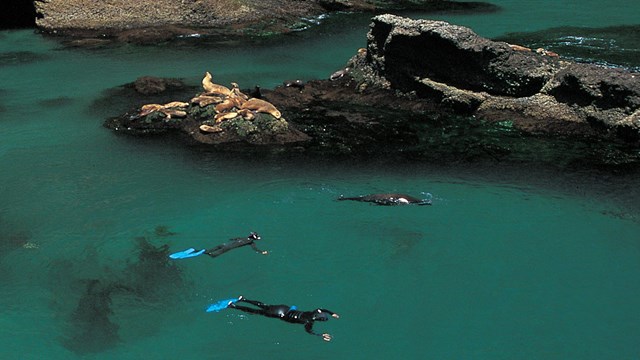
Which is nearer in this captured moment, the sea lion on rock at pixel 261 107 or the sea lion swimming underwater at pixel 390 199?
the sea lion swimming underwater at pixel 390 199

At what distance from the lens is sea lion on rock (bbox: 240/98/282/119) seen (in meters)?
18.1

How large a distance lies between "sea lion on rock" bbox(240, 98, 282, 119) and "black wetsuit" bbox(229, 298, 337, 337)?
26.8ft

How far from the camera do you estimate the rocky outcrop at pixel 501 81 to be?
1777cm

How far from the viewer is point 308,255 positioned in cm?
1252

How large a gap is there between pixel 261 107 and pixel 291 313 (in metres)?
8.87

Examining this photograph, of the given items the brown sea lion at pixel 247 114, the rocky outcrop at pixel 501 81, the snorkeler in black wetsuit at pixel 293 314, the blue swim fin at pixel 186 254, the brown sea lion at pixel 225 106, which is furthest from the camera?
the brown sea lion at pixel 225 106

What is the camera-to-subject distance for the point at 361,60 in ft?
74.3

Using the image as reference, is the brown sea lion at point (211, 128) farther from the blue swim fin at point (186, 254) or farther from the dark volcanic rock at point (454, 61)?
the dark volcanic rock at point (454, 61)

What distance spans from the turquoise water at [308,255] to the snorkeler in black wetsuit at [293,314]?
20 centimetres

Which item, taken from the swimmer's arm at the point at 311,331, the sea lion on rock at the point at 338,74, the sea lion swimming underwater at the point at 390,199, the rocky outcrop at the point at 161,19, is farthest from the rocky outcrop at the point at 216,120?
the rocky outcrop at the point at 161,19

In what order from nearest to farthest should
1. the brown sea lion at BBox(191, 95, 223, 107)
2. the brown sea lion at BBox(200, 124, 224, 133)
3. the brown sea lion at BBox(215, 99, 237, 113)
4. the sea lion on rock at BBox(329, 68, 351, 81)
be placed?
the brown sea lion at BBox(200, 124, 224, 133) → the brown sea lion at BBox(215, 99, 237, 113) → the brown sea lion at BBox(191, 95, 223, 107) → the sea lion on rock at BBox(329, 68, 351, 81)

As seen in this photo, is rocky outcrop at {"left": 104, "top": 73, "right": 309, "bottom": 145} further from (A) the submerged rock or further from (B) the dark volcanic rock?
(B) the dark volcanic rock

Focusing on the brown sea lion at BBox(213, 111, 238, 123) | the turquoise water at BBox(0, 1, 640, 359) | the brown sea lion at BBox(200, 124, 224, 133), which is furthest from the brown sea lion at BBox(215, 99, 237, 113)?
the turquoise water at BBox(0, 1, 640, 359)

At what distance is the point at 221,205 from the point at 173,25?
17.4 meters
